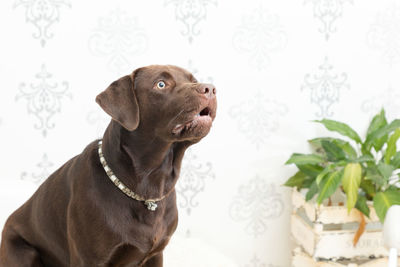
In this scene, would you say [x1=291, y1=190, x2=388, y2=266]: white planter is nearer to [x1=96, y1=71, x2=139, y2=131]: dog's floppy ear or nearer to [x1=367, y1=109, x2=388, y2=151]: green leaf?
[x1=367, y1=109, x2=388, y2=151]: green leaf

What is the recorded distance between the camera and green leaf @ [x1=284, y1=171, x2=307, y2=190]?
2.59m

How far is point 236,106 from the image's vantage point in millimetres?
2674

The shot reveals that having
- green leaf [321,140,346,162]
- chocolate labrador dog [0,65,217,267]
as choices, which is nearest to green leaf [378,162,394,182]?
green leaf [321,140,346,162]

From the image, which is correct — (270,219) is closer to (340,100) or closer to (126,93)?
(340,100)

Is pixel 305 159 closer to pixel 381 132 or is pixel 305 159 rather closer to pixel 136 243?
pixel 381 132

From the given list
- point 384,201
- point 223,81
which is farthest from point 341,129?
point 223,81

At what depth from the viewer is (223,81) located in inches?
104

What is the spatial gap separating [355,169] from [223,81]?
81cm

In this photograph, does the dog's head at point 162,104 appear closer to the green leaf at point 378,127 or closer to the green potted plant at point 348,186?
the green potted plant at point 348,186

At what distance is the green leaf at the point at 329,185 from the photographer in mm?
2294

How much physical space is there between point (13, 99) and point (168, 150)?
132 cm

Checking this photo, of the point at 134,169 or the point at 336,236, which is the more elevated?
the point at 134,169

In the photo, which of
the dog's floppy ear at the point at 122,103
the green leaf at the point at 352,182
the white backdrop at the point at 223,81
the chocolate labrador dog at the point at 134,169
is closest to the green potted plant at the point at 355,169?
the green leaf at the point at 352,182

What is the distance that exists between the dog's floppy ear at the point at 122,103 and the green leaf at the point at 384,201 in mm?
1354
